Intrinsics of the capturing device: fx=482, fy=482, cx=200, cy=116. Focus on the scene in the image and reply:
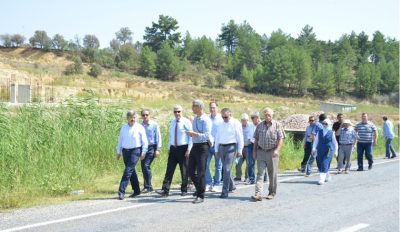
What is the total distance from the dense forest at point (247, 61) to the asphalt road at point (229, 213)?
6717 cm

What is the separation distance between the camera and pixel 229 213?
26.2 feet

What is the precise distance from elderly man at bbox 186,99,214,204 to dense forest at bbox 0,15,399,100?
67.0 meters

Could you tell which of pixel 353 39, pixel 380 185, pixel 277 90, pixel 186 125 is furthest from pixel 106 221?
pixel 353 39

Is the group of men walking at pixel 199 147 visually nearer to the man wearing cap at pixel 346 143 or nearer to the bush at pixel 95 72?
the man wearing cap at pixel 346 143

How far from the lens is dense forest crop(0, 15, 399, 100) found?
92562 mm

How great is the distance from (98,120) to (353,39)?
141386mm

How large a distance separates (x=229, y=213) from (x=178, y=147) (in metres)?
2.19

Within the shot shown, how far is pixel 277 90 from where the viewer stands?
9862cm

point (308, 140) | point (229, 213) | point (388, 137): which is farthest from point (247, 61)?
point (229, 213)

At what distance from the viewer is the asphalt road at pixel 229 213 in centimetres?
706

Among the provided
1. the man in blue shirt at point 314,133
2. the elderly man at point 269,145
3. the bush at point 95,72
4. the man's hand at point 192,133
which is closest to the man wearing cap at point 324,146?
the man in blue shirt at point 314,133

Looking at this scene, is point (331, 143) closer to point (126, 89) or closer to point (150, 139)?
point (150, 139)

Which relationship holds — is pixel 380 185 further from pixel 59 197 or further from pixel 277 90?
pixel 277 90

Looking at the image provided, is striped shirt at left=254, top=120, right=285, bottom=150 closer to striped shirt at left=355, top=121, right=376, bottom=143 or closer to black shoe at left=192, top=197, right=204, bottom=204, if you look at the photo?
black shoe at left=192, top=197, right=204, bottom=204
